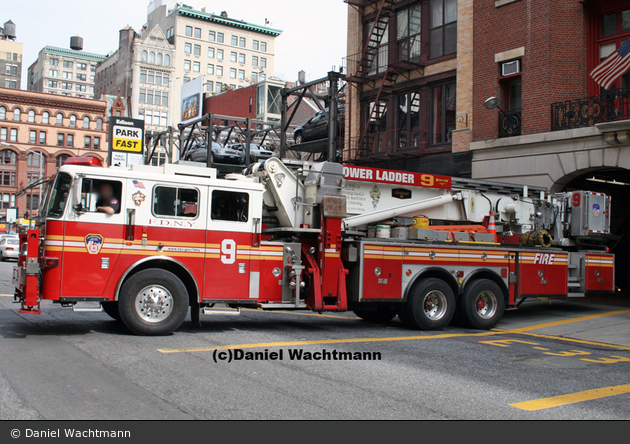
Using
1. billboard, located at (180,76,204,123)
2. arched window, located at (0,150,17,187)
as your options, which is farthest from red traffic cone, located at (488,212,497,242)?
arched window, located at (0,150,17,187)

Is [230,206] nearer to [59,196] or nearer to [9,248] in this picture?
[59,196]

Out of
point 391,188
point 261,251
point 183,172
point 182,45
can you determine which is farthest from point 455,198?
point 182,45

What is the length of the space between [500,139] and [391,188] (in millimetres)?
9035

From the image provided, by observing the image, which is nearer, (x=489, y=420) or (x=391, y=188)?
(x=489, y=420)

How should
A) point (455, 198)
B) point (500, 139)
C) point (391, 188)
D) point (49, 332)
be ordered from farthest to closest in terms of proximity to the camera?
point (500, 139) < point (455, 198) < point (391, 188) < point (49, 332)

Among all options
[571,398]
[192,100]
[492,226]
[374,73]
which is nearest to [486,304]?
[492,226]

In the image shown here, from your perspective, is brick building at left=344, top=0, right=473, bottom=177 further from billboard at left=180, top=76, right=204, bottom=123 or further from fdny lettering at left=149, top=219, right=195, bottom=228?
billboard at left=180, top=76, right=204, bottom=123

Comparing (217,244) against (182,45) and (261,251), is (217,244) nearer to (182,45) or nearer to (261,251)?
(261,251)

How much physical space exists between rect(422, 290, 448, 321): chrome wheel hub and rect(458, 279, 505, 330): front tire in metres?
0.57

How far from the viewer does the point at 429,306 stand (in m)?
12.2

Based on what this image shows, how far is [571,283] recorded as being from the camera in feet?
48.2

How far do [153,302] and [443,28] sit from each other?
1749 centimetres

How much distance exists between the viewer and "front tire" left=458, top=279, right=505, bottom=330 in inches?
492

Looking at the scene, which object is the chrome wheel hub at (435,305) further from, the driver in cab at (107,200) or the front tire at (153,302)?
the driver in cab at (107,200)
